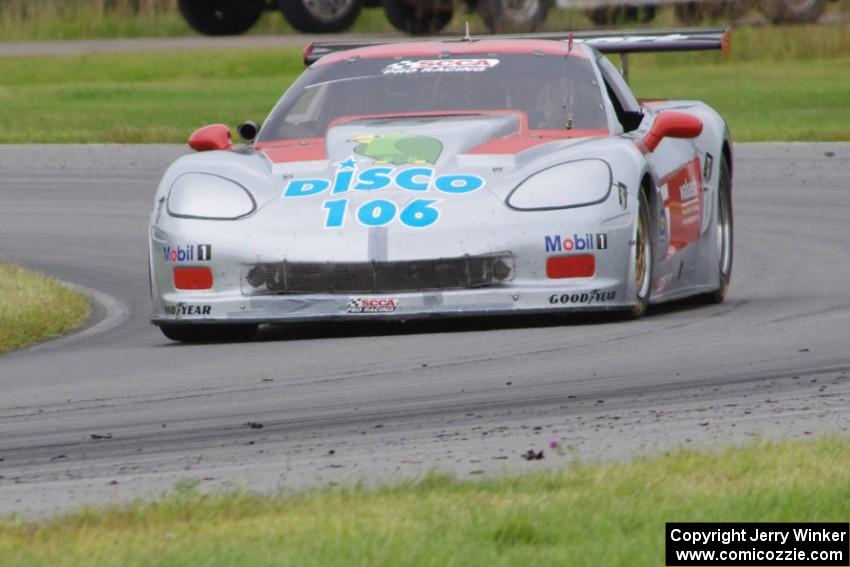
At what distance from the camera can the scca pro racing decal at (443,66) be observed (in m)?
9.23

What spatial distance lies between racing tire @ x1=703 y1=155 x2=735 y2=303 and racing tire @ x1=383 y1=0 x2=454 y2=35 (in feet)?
57.8

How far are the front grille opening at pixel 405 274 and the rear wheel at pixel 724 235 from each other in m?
1.85

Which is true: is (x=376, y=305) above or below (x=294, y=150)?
below

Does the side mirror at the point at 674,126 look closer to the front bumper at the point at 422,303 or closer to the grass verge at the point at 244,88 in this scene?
the front bumper at the point at 422,303

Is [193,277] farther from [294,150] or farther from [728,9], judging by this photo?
[728,9]

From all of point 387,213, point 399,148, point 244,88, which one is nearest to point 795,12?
point 244,88

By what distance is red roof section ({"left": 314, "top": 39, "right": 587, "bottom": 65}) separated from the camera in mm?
9414

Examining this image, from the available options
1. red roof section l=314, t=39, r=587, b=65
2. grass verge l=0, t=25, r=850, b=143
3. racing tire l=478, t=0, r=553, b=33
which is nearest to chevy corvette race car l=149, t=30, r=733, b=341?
red roof section l=314, t=39, r=587, b=65

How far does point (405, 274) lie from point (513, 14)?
1965 centimetres

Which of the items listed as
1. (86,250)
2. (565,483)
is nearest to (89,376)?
(565,483)

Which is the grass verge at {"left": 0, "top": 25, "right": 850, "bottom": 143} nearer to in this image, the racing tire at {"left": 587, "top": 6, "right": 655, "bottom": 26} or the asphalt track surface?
the racing tire at {"left": 587, "top": 6, "right": 655, "bottom": 26}

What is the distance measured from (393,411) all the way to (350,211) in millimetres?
1832

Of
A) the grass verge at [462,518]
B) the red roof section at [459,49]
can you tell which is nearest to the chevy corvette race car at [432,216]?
the red roof section at [459,49]

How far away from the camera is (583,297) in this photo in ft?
25.6
